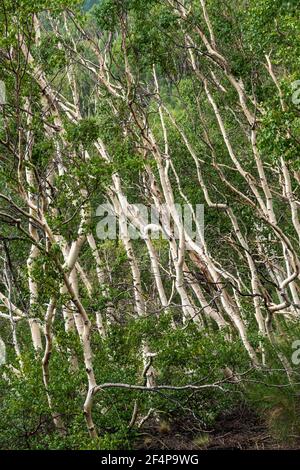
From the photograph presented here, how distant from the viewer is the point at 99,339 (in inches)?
464

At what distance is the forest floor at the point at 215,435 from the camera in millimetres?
10461

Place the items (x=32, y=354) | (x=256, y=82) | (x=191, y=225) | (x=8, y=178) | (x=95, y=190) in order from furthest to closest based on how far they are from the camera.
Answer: (x=191, y=225), (x=256, y=82), (x=32, y=354), (x=95, y=190), (x=8, y=178)

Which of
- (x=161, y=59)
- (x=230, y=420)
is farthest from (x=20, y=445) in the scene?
(x=161, y=59)

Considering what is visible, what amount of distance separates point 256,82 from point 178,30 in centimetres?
251

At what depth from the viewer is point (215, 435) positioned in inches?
438

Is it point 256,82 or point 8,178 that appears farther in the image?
point 256,82

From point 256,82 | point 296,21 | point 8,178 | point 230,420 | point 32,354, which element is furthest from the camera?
point 256,82

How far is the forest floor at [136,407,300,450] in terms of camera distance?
10.5 meters

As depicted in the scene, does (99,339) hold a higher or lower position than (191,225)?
lower

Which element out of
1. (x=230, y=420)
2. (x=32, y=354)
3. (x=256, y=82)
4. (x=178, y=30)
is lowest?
(x=230, y=420)

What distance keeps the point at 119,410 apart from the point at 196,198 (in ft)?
30.7

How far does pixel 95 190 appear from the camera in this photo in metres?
9.34
